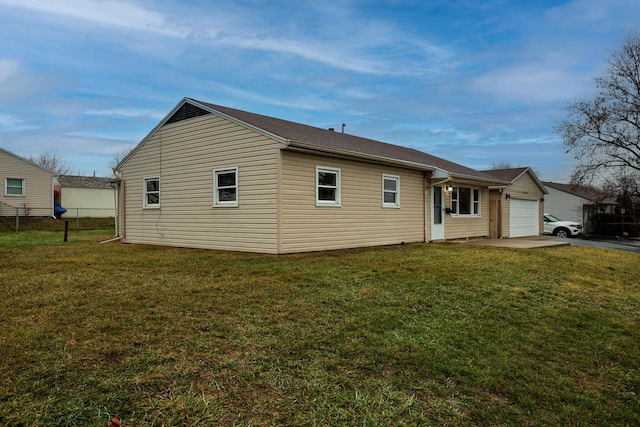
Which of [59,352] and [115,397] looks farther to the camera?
[59,352]

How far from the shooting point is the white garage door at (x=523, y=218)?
20406 mm

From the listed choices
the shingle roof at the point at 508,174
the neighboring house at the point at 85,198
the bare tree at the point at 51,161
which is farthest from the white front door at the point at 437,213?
the bare tree at the point at 51,161

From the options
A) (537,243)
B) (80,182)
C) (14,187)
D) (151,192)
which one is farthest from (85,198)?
(537,243)

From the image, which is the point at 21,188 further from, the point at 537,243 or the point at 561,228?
the point at 561,228

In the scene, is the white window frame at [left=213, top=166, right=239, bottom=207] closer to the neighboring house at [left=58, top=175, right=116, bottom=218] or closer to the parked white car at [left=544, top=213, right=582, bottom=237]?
the parked white car at [left=544, top=213, right=582, bottom=237]

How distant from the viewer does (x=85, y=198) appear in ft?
107

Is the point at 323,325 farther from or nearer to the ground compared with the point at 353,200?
nearer to the ground

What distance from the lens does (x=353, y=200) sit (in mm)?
11805

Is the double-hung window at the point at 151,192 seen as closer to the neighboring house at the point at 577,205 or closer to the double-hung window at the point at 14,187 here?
the double-hung window at the point at 14,187

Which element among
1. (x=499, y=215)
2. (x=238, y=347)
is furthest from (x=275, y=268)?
(x=499, y=215)

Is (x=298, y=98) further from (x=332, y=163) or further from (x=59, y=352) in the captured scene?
(x=59, y=352)

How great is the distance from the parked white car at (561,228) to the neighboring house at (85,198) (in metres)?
32.4

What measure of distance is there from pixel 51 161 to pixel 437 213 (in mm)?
55963

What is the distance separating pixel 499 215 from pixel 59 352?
19.7 m
